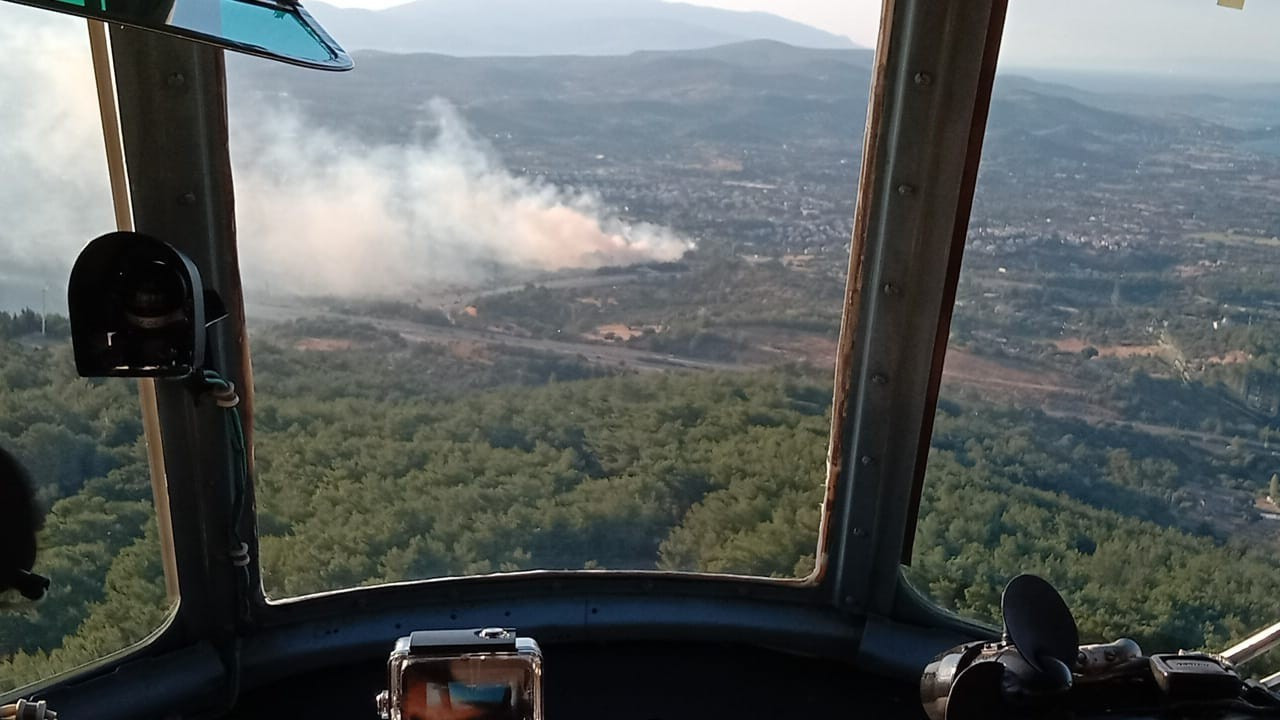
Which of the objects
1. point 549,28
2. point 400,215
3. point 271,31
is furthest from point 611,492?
point 271,31

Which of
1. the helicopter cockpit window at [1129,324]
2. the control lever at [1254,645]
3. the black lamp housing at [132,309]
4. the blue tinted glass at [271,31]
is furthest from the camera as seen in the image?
the control lever at [1254,645]

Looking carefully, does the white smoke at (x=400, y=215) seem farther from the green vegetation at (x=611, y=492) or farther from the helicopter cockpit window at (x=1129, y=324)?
the helicopter cockpit window at (x=1129, y=324)

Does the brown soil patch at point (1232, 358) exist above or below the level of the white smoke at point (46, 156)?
below

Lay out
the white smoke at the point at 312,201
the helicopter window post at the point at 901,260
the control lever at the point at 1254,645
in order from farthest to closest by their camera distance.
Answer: the control lever at the point at 1254,645
the helicopter window post at the point at 901,260
the white smoke at the point at 312,201

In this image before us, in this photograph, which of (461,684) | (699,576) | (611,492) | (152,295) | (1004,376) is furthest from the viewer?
(699,576)

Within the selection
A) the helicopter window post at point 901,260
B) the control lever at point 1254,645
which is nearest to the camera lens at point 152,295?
the helicopter window post at point 901,260

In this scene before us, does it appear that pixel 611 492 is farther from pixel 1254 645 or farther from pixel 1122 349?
pixel 1254 645

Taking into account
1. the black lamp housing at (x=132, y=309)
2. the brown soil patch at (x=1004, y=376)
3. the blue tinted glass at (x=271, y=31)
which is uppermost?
the blue tinted glass at (x=271, y=31)
